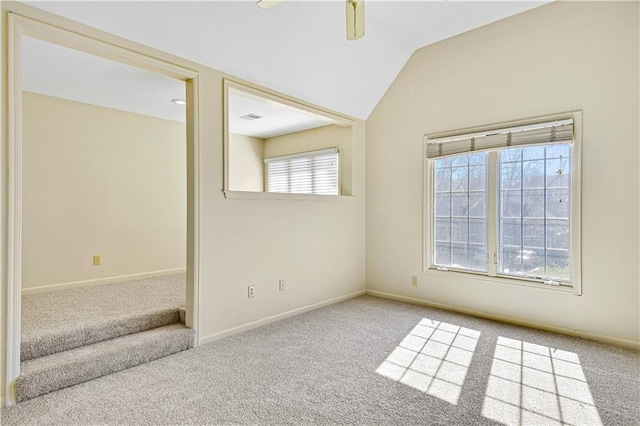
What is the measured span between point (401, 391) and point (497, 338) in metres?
1.40

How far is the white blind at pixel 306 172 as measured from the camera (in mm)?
5344

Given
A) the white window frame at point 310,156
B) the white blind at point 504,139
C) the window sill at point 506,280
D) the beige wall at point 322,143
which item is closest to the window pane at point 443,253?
the window sill at point 506,280

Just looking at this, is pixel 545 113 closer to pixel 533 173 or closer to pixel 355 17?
pixel 533 173

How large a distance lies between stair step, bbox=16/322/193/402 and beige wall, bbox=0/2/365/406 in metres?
0.18

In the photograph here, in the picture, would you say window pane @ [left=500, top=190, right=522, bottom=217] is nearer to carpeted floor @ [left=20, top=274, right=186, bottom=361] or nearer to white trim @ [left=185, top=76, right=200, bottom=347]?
white trim @ [left=185, top=76, right=200, bottom=347]

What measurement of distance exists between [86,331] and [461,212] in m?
3.74

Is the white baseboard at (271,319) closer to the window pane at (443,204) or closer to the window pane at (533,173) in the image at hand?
the window pane at (443,204)

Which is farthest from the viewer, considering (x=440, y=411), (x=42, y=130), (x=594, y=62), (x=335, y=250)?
(x=335, y=250)

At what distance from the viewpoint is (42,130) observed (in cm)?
393

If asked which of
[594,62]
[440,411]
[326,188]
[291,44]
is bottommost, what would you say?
[440,411]

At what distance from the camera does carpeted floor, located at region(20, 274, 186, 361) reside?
2.58 m

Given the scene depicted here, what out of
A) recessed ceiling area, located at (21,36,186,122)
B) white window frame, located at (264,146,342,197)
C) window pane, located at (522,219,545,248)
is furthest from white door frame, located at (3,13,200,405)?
window pane, located at (522,219,545,248)

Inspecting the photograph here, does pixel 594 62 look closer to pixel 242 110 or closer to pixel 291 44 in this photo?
pixel 291 44

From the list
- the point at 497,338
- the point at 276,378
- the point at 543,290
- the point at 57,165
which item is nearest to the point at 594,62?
the point at 543,290
